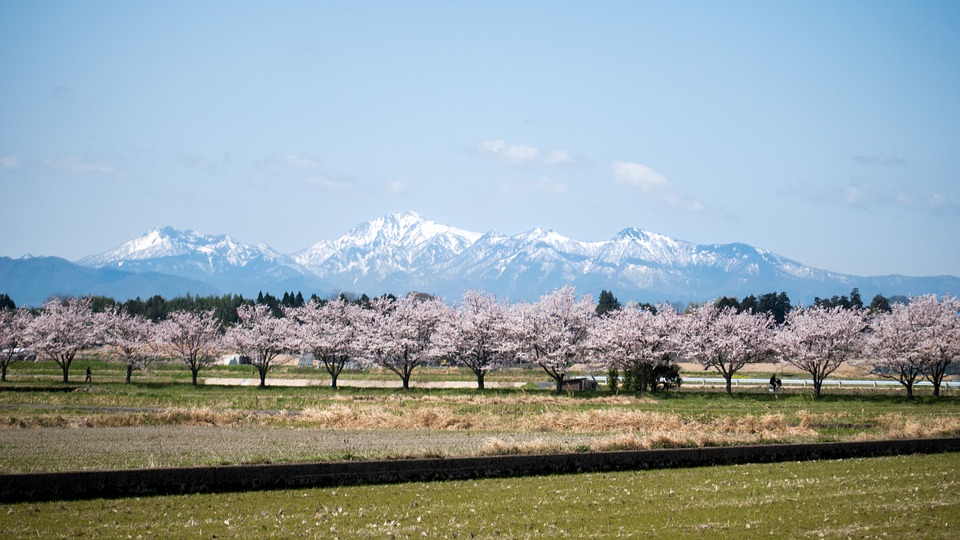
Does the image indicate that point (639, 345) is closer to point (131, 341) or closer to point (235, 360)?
point (131, 341)

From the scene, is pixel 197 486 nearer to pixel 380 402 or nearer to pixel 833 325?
pixel 380 402

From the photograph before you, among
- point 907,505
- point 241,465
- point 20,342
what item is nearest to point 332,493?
point 241,465

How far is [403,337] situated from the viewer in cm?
7412

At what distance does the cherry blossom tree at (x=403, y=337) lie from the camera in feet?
238

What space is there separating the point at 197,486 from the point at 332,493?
2.55 m

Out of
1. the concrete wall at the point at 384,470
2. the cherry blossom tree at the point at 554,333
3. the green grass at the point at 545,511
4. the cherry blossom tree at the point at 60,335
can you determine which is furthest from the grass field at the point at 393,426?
the cherry blossom tree at the point at 60,335

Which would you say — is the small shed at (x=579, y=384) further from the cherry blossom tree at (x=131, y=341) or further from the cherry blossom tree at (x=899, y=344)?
the cherry blossom tree at (x=131, y=341)

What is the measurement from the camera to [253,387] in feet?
211

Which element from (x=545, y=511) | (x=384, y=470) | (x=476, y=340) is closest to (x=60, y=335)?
(x=476, y=340)

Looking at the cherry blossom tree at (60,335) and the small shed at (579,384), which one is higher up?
the cherry blossom tree at (60,335)

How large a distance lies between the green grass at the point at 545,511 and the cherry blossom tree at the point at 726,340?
53411 millimetres

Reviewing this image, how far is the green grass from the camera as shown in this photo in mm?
12570

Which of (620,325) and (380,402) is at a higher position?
(620,325)

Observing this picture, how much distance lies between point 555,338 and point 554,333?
508mm
